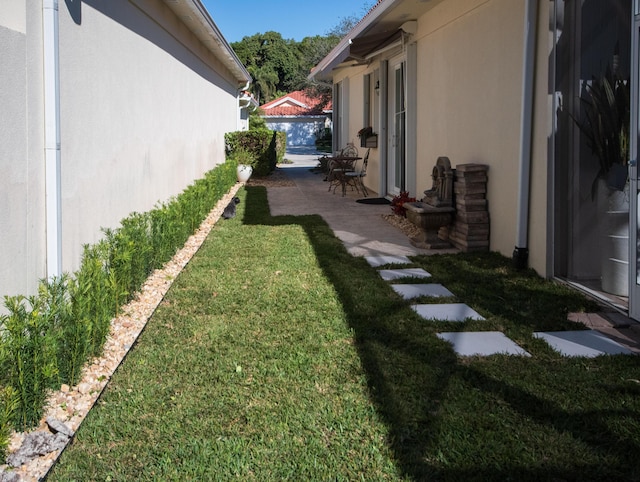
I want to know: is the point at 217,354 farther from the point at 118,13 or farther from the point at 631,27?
the point at 631,27

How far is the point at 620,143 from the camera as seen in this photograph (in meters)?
5.13

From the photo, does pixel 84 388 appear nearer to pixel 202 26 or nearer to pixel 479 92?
pixel 479 92

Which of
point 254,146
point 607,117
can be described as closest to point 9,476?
point 607,117

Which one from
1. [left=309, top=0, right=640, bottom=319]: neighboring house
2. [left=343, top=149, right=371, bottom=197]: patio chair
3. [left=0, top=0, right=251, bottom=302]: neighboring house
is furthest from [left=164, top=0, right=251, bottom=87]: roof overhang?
[left=343, top=149, right=371, bottom=197]: patio chair

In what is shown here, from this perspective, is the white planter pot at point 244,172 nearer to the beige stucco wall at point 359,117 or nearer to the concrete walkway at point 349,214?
the concrete walkway at point 349,214

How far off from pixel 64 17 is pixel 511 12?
418 centimetres

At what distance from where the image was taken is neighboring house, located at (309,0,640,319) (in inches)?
209

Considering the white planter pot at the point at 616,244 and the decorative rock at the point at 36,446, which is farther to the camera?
the white planter pot at the point at 616,244

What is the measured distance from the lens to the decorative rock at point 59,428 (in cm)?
310

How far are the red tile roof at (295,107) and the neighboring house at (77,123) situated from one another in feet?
122

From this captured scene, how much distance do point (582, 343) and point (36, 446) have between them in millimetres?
3225

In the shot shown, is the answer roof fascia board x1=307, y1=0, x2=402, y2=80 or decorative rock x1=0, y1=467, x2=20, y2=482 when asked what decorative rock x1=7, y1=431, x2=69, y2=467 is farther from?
roof fascia board x1=307, y1=0, x2=402, y2=80

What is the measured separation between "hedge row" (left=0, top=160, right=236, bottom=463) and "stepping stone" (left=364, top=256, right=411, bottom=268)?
2160 mm

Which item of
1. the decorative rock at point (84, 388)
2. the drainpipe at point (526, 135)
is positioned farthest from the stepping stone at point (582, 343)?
the decorative rock at point (84, 388)
